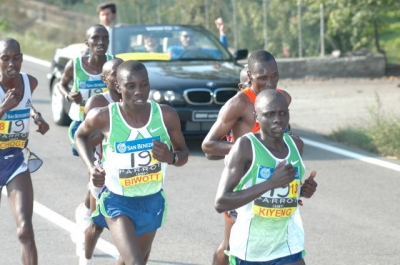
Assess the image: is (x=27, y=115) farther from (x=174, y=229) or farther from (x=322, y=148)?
(x=322, y=148)

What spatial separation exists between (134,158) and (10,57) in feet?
5.36

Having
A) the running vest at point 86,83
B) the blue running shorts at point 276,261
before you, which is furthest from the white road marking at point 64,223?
the blue running shorts at point 276,261

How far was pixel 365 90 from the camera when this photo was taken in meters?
20.0

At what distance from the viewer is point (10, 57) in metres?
8.06

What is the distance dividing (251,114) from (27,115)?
74.9 inches

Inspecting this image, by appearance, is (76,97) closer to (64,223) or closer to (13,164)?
(64,223)

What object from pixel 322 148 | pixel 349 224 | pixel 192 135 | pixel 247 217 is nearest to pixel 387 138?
pixel 322 148

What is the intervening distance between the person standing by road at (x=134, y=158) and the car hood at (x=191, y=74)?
676cm

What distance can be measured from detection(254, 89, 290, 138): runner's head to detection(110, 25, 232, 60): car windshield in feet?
28.1

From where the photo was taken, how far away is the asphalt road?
30.1 feet

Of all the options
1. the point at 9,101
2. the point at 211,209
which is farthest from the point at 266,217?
the point at 211,209

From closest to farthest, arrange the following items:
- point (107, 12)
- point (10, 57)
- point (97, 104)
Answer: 1. point (10, 57)
2. point (97, 104)
3. point (107, 12)

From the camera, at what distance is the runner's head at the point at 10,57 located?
8031 millimetres

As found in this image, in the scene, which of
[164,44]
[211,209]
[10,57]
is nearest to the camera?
[10,57]
